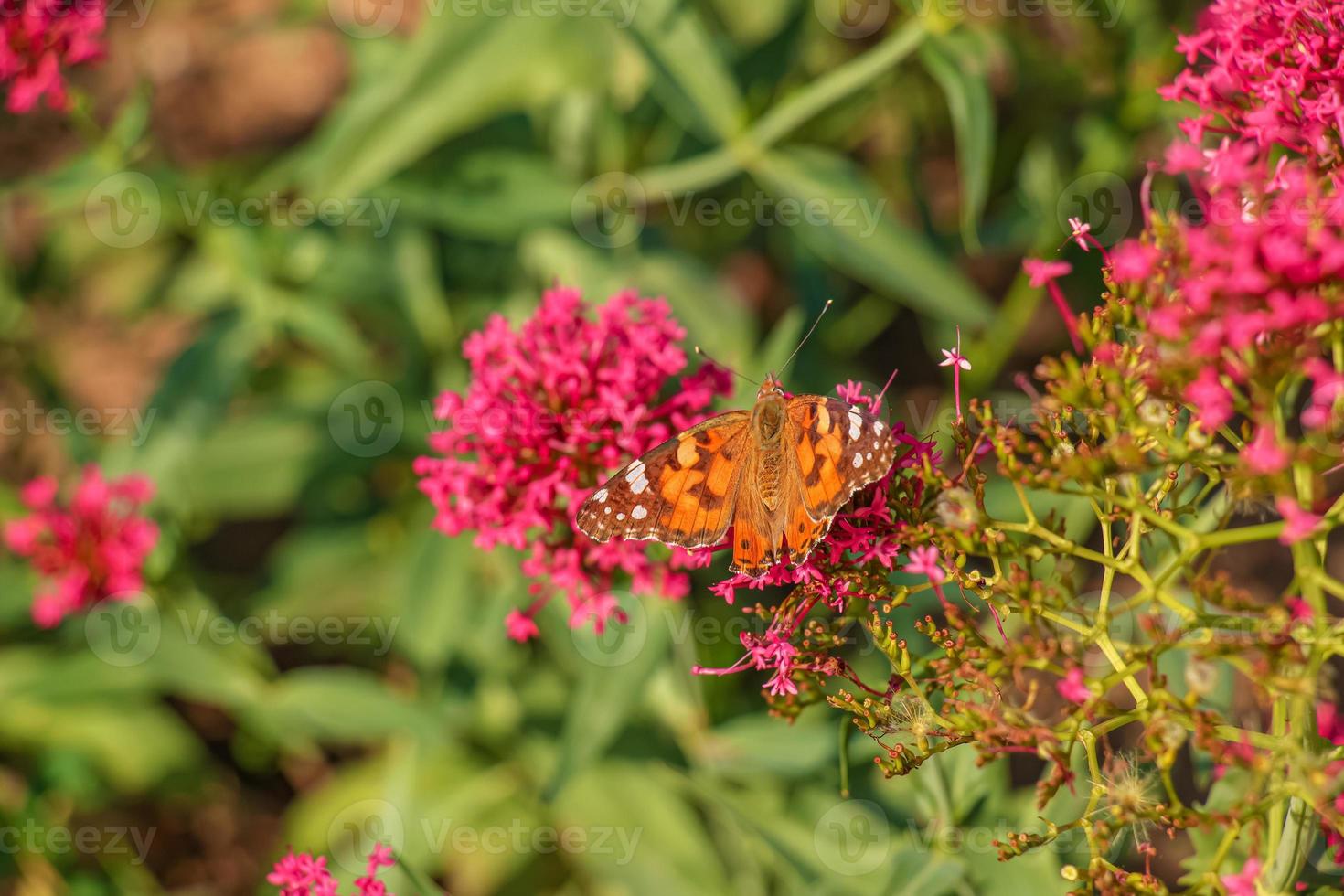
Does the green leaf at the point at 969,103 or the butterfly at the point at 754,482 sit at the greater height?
the green leaf at the point at 969,103

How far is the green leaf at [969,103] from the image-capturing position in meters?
3.24

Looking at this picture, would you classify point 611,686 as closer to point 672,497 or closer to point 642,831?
point 642,831

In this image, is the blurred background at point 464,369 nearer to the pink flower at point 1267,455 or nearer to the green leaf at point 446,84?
the green leaf at point 446,84

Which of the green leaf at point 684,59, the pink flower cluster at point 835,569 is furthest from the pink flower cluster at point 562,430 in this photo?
the green leaf at point 684,59

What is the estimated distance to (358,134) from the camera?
3.38m

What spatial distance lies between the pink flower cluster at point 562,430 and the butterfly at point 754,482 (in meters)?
0.17

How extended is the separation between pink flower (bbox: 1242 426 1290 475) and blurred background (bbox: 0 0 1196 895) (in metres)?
1.11

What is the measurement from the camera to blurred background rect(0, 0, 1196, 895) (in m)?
3.46

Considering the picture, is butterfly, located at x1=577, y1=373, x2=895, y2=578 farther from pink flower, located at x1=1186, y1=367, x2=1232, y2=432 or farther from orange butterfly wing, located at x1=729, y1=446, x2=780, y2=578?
pink flower, located at x1=1186, y1=367, x2=1232, y2=432

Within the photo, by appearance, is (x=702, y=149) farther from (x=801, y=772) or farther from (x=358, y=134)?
(x=801, y=772)

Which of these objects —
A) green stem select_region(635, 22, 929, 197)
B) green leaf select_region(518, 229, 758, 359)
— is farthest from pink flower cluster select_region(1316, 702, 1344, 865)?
green stem select_region(635, 22, 929, 197)

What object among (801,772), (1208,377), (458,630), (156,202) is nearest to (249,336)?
(156,202)

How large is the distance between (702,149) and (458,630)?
201cm

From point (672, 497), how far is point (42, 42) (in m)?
2.64
